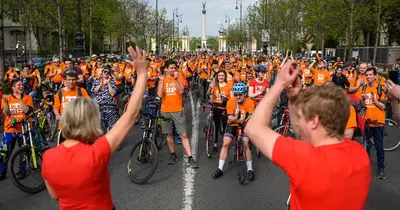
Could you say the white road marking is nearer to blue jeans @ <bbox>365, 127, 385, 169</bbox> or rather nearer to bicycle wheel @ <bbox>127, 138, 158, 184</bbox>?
bicycle wheel @ <bbox>127, 138, 158, 184</bbox>

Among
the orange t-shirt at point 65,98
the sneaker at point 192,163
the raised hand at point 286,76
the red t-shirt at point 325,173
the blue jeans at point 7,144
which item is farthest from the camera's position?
the sneaker at point 192,163

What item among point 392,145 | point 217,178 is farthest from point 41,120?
point 392,145

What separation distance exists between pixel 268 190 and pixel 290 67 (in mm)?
4094

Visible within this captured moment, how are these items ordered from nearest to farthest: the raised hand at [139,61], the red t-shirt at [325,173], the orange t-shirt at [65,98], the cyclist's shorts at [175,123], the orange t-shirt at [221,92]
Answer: the red t-shirt at [325,173], the raised hand at [139,61], the orange t-shirt at [65,98], the cyclist's shorts at [175,123], the orange t-shirt at [221,92]

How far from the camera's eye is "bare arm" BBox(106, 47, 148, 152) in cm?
246

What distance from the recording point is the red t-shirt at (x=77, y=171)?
7.79ft

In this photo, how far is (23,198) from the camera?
5.61 meters

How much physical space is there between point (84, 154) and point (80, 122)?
225mm

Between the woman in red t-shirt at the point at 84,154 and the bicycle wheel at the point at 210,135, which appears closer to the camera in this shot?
the woman in red t-shirt at the point at 84,154

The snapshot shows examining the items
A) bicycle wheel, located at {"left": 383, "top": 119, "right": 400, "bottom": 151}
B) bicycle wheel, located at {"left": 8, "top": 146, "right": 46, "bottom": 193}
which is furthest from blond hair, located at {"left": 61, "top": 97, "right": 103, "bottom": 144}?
bicycle wheel, located at {"left": 383, "top": 119, "right": 400, "bottom": 151}

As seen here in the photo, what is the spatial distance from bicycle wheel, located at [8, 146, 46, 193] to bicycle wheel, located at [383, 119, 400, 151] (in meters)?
7.30

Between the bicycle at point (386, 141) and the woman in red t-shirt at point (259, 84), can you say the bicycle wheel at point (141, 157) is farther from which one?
the bicycle at point (386, 141)

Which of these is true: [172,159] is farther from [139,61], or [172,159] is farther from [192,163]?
[139,61]

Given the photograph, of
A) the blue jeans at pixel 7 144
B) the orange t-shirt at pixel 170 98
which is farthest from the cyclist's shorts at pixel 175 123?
the blue jeans at pixel 7 144
